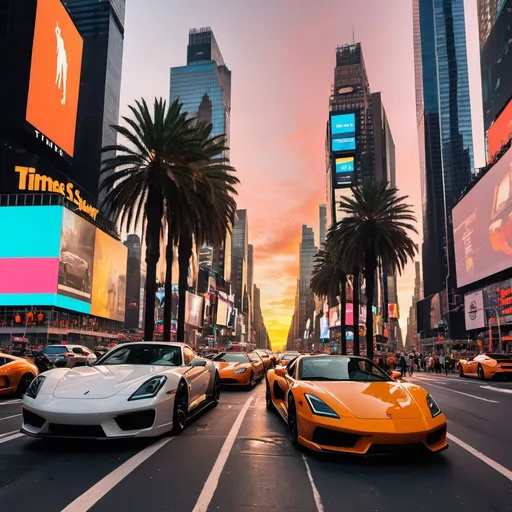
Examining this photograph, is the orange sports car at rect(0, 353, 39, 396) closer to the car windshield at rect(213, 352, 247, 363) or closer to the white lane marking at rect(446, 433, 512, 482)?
the car windshield at rect(213, 352, 247, 363)

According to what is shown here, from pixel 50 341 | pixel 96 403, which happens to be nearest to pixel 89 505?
pixel 96 403

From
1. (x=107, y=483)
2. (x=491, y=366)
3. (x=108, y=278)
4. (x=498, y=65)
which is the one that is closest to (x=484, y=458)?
(x=107, y=483)

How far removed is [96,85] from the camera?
407 feet

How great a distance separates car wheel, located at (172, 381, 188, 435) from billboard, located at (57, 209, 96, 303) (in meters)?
78.7

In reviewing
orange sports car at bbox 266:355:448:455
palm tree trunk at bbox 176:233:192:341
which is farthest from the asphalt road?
palm tree trunk at bbox 176:233:192:341

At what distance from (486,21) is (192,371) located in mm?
137780

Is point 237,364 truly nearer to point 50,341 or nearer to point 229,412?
point 229,412

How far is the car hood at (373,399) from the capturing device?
578 cm

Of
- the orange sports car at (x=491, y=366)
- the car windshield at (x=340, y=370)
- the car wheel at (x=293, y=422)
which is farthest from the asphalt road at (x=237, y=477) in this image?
the orange sports car at (x=491, y=366)

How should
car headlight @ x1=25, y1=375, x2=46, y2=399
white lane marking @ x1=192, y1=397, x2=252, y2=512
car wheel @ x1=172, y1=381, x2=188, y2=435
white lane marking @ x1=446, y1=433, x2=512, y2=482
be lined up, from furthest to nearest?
car wheel @ x1=172, y1=381, x2=188, y2=435
car headlight @ x1=25, y1=375, x2=46, y2=399
white lane marking @ x1=446, y1=433, x2=512, y2=482
white lane marking @ x1=192, y1=397, x2=252, y2=512

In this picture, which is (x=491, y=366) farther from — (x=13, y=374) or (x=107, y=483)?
(x=107, y=483)

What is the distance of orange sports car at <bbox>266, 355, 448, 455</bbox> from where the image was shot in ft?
17.9

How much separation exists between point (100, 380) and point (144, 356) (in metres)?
1.60

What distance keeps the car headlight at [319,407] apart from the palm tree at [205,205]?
19701mm
